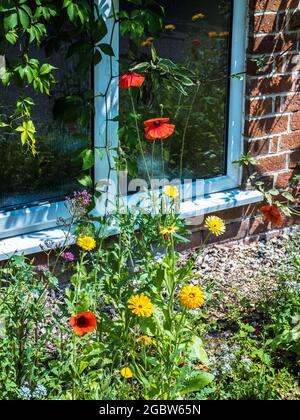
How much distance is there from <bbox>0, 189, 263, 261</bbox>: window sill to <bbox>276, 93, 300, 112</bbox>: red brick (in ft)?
1.65

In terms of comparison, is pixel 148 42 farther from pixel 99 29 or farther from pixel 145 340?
pixel 145 340

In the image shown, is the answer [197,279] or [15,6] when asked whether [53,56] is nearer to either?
[15,6]

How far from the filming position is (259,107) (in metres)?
4.65

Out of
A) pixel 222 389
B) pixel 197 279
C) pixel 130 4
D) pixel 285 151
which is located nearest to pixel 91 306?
pixel 222 389

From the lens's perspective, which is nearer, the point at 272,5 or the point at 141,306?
the point at 141,306

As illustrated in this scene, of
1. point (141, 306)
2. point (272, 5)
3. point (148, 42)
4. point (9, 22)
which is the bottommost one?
point (141, 306)

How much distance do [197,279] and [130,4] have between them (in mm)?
1422

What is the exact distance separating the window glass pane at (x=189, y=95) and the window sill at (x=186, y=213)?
0.16m

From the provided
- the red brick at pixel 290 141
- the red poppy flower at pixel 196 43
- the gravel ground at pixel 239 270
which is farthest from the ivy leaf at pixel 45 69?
the red brick at pixel 290 141

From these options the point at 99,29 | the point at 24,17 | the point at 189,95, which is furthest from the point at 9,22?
the point at 189,95

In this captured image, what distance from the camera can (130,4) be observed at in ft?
13.5

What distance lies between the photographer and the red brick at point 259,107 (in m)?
4.62

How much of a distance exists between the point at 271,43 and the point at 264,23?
0.41ft

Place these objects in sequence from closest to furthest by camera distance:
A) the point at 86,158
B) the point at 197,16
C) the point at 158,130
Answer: the point at 158,130 → the point at 86,158 → the point at 197,16
